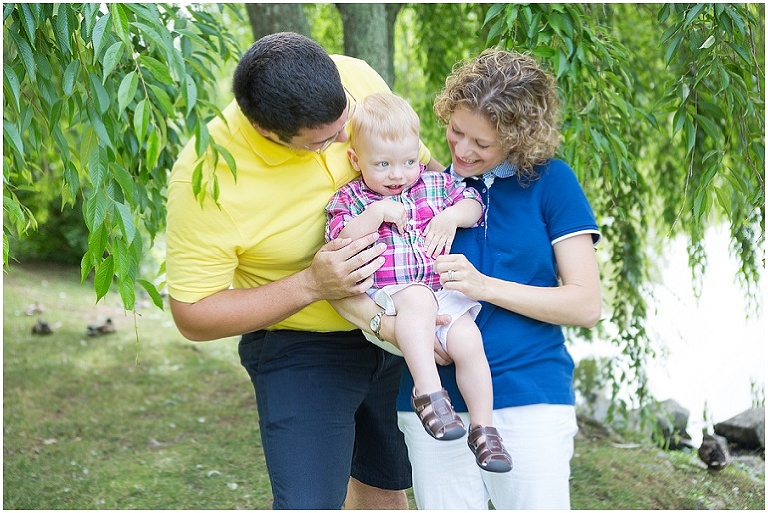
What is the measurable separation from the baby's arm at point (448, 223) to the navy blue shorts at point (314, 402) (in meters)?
0.46

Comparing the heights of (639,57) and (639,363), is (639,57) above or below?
above

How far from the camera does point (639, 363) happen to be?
3.86 m

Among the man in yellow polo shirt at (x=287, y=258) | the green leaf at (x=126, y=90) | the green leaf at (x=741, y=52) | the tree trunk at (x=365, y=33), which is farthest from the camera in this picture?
the tree trunk at (x=365, y=33)

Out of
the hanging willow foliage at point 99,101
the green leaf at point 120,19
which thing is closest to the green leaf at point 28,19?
the hanging willow foliage at point 99,101

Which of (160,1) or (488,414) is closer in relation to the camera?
(488,414)

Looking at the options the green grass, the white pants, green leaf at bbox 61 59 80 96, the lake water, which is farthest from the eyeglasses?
the lake water

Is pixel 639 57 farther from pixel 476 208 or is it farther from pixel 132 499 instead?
pixel 132 499

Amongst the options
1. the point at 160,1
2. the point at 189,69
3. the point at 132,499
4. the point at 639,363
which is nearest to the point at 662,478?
the point at 639,363

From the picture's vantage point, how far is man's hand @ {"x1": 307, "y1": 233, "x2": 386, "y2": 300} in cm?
197

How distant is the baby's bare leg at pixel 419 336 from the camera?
6.14 feet

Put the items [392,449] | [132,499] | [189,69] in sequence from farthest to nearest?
[132,499] → [189,69] → [392,449]

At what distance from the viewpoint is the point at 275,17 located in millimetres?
3609

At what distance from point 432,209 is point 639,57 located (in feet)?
8.46

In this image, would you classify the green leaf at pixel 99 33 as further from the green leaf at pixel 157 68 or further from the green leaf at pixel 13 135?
the green leaf at pixel 13 135
